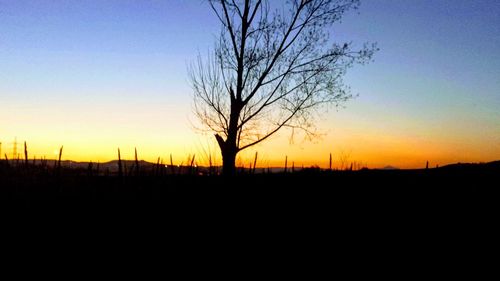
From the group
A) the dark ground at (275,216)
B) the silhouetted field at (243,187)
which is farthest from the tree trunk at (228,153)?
the dark ground at (275,216)

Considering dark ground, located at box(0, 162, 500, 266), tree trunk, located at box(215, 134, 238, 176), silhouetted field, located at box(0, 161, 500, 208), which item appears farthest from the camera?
tree trunk, located at box(215, 134, 238, 176)

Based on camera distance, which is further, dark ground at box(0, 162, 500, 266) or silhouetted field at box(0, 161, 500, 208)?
silhouetted field at box(0, 161, 500, 208)

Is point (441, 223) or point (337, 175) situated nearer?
point (441, 223)

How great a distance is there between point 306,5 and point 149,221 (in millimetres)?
15280

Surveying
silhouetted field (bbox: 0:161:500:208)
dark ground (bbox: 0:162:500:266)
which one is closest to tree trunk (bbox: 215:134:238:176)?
silhouetted field (bbox: 0:161:500:208)

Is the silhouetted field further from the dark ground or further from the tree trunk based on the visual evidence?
the tree trunk

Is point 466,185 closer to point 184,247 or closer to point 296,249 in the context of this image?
point 296,249

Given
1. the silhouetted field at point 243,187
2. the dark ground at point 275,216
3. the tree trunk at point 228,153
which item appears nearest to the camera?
the dark ground at point 275,216

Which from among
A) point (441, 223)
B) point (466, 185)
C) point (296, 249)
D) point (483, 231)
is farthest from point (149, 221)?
point (466, 185)

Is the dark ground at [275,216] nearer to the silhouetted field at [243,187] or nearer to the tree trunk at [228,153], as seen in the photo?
the silhouetted field at [243,187]

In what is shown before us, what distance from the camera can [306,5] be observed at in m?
21.5

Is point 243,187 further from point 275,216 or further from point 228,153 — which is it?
point 228,153

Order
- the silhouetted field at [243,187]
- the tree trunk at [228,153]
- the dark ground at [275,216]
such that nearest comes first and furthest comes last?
1. the dark ground at [275,216]
2. the silhouetted field at [243,187]
3. the tree trunk at [228,153]

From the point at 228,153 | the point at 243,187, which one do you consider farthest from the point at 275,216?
the point at 228,153
